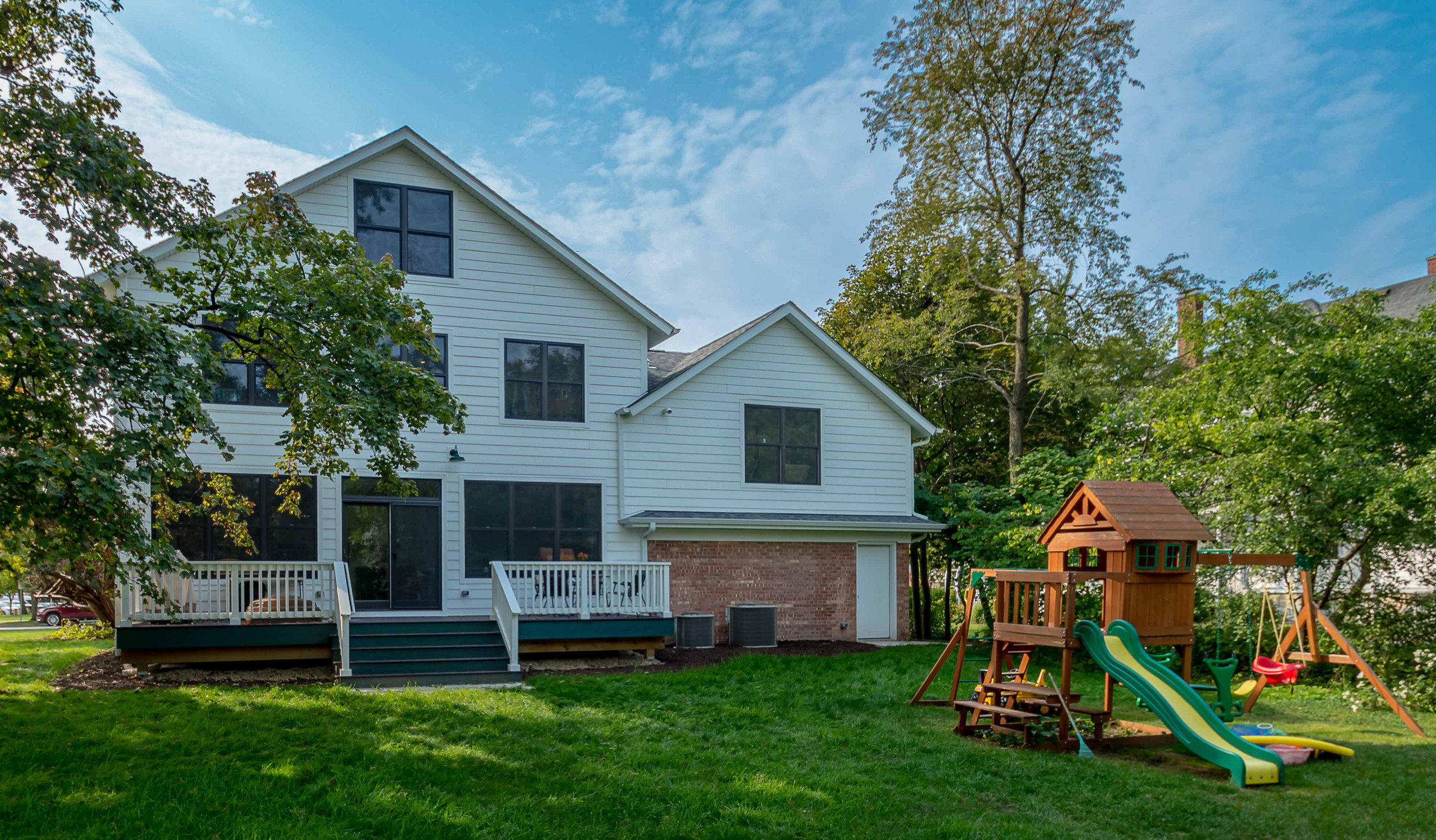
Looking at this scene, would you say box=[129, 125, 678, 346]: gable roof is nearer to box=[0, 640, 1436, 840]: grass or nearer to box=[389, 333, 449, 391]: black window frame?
box=[389, 333, 449, 391]: black window frame

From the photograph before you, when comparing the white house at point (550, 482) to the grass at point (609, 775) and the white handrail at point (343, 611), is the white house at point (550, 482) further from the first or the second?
the grass at point (609, 775)

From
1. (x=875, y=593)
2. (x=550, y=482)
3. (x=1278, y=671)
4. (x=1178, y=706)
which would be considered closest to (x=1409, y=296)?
(x=875, y=593)

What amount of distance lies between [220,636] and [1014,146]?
57.9 feet

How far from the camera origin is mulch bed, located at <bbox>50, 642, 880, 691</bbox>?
11.2 meters

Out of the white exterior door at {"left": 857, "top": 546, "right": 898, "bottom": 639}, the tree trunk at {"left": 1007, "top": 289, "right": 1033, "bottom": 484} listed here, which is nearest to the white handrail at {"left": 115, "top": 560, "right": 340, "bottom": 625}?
the white exterior door at {"left": 857, "top": 546, "right": 898, "bottom": 639}

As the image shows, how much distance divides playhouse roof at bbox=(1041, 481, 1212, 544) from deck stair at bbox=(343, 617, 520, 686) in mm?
7375

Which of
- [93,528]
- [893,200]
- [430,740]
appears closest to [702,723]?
[430,740]

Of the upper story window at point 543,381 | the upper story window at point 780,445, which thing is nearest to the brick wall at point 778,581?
the upper story window at point 780,445

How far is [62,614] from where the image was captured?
98.7 ft

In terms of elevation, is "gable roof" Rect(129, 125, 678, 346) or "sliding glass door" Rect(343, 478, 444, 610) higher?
"gable roof" Rect(129, 125, 678, 346)

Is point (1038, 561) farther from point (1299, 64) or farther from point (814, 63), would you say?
point (814, 63)

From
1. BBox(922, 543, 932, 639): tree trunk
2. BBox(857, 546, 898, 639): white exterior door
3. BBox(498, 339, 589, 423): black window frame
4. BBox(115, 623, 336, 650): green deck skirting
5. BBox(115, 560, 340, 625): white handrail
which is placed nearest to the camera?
BBox(115, 623, 336, 650): green deck skirting

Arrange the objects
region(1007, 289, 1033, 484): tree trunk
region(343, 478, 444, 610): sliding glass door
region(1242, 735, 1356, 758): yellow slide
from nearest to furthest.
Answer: region(1242, 735, 1356, 758): yellow slide, region(343, 478, 444, 610): sliding glass door, region(1007, 289, 1033, 484): tree trunk

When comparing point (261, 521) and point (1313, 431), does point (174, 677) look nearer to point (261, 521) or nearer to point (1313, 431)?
point (261, 521)
